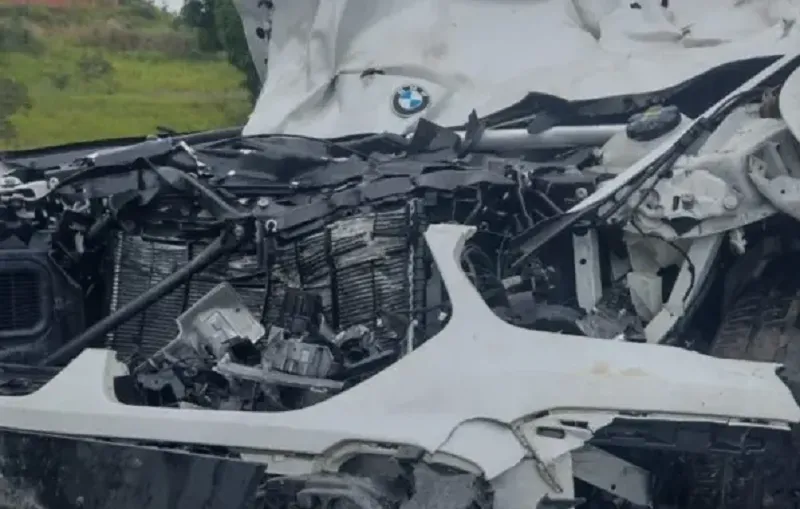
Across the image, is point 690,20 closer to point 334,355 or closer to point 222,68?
point 334,355

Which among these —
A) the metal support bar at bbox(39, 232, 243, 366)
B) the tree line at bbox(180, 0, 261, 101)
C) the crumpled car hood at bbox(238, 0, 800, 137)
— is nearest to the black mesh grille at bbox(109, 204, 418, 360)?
the metal support bar at bbox(39, 232, 243, 366)

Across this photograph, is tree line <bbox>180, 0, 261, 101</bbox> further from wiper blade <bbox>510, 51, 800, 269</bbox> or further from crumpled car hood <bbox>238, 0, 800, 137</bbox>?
wiper blade <bbox>510, 51, 800, 269</bbox>

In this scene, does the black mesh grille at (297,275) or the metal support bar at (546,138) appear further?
the metal support bar at (546,138)

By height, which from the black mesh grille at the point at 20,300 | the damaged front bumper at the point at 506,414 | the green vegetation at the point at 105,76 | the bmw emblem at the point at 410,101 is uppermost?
the green vegetation at the point at 105,76

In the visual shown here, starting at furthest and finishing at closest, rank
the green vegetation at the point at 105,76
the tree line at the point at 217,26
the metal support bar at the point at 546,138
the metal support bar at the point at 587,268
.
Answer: the green vegetation at the point at 105,76
the tree line at the point at 217,26
the metal support bar at the point at 546,138
the metal support bar at the point at 587,268

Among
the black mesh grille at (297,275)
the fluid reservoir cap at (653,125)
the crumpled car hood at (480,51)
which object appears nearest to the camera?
the black mesh grille at (297,275)

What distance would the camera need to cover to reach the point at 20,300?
424 centimetres

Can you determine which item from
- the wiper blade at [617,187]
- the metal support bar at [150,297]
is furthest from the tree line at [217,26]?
the wiper blade at [617,187]

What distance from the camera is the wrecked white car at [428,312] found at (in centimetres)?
308

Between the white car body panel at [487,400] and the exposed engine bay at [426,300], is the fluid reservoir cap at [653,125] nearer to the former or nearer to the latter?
the exposed engine bay at [426,300]

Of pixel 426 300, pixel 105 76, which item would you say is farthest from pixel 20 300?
pixel 105 76

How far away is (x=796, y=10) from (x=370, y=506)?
3030 millimetres

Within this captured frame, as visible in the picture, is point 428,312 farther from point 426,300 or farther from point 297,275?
point 297,275

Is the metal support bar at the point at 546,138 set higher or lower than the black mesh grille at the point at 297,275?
higher
